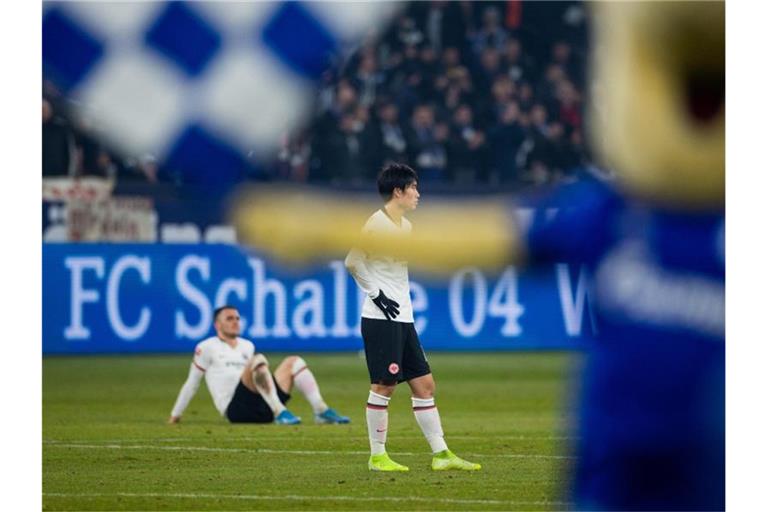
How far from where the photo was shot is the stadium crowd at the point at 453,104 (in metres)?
14.3

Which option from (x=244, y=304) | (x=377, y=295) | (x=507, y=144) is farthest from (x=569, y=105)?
(x=377, y=295)

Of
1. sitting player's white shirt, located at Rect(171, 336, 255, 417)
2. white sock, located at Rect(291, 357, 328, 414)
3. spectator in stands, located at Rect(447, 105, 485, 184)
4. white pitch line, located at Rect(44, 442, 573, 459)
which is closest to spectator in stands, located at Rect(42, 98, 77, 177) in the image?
spectator in stands, located at Rect(447, 105, 485, 184)

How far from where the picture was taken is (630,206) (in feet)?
11.6

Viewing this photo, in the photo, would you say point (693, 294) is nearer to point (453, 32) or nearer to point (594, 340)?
point (594, 340)

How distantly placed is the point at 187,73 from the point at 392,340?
732 cm

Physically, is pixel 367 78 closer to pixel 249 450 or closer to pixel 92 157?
pixel 92 157

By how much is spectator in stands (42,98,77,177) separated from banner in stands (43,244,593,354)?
0.96 m

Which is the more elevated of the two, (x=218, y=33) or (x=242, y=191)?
(x=218, y=33)

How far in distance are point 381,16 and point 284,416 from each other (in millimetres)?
6969

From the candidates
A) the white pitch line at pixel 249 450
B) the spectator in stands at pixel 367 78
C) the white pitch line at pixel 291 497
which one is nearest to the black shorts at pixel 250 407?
the white pitch line at pixel 249 450

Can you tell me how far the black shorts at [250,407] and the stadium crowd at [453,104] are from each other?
5233 mm

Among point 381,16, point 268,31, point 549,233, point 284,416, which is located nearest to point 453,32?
point 381,16

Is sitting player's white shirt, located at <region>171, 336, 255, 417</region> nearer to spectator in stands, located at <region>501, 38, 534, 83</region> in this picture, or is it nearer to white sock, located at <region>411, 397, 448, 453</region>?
white sock, located at <region>411, 397, 448, 453</region>

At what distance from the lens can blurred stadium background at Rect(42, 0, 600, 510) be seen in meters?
13.0
